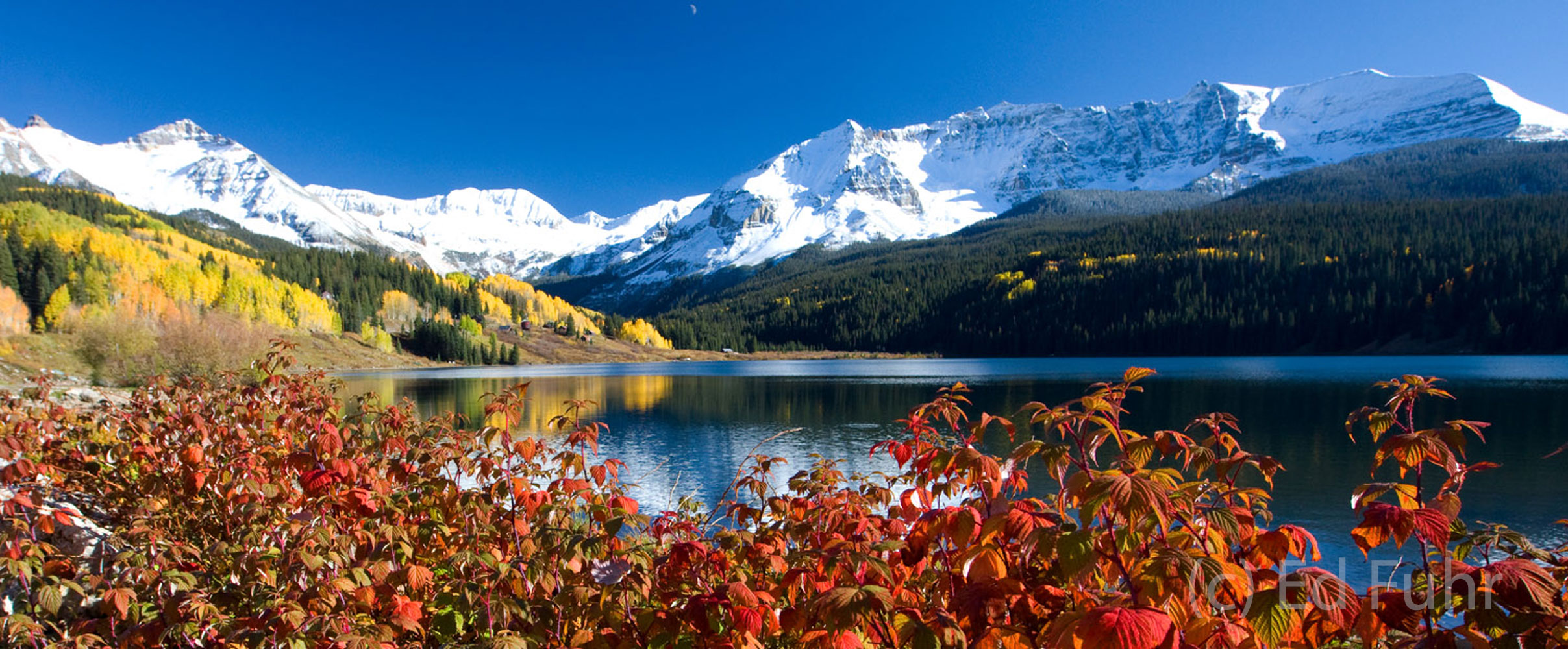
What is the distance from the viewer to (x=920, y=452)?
4113mm

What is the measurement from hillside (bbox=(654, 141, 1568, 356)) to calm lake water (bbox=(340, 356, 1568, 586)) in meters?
32.0

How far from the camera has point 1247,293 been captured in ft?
399

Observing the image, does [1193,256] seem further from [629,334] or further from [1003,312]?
[629,334]

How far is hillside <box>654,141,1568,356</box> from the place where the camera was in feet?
329

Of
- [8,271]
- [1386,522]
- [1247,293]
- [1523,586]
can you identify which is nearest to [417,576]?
[1386,522]

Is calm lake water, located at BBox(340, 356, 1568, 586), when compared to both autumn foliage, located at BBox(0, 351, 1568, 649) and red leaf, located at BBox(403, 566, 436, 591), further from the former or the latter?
red leaf, located at BBox(403, 566, 436, 591)

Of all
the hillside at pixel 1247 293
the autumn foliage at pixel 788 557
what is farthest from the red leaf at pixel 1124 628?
the hillside at pixel 1247 293

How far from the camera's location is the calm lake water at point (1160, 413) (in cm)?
1549

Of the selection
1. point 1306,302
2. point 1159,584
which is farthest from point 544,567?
point 1306,302

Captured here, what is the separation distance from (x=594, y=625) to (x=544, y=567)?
13.8 inches

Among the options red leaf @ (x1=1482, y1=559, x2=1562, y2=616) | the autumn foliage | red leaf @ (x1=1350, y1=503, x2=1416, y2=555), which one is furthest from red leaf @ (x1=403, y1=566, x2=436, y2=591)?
red leaf @ (x1=1482, y1=559, x2=1562, y2=616)

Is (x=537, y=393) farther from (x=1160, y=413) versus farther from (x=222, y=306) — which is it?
(x=222, y=306)

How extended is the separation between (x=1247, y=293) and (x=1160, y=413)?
112m

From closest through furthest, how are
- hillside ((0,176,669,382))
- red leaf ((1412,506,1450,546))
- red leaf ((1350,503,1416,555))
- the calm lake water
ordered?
red leaf ((1412,506,1450,546))
red leaf ((1350,503,1416,555))
the calm lake water
hillside ((0,176,669,382))
